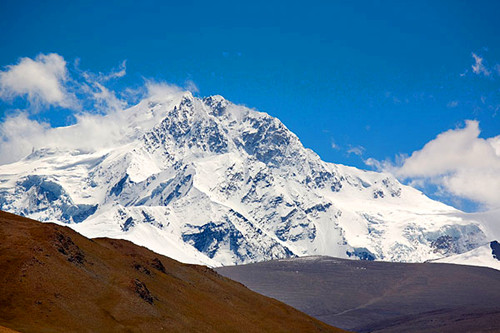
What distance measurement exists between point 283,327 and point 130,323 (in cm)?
5647

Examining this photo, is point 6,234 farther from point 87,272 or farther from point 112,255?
point 112,255

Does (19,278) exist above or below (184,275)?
below

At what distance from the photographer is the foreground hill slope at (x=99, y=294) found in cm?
11206

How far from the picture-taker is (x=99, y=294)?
12569 centimetres

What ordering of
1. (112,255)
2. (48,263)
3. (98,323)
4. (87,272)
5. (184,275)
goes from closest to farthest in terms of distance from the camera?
(98,323)
(48,263)
(87,272)
(112,255)
(184,275)

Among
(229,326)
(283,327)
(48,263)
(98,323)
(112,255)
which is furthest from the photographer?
(283,327)

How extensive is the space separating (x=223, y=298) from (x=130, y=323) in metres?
56.6

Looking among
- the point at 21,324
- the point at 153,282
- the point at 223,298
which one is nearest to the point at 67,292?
the point at 21,324

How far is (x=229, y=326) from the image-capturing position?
487ft

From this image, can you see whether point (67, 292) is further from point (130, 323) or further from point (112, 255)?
point (112, 255)

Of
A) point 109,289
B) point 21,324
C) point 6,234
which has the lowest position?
point 21,324

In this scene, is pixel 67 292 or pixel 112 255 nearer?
pixel 67 292

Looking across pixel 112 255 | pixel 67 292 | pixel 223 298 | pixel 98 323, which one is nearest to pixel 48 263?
pixel 67 292

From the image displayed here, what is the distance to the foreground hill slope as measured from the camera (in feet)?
368
